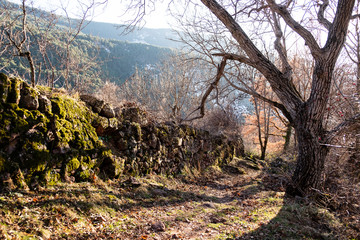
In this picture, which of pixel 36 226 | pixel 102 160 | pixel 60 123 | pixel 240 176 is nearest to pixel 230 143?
pixel 240 176

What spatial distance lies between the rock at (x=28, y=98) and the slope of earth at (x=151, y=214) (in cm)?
131

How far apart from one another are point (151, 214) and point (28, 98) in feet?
9.27

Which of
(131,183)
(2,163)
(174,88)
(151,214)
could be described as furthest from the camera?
(174,88)

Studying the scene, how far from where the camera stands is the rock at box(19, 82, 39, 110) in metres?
3.29

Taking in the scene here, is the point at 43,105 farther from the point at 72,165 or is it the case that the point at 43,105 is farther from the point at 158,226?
Result: the point at 158,226

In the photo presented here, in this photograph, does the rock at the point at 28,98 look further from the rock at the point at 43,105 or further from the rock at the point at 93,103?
the rock at the point at 93,103

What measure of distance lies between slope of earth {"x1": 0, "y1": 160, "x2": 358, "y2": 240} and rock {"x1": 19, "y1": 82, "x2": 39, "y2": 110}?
1311mm

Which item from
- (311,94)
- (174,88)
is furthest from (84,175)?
(174,88)

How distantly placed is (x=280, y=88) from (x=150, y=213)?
13.4ft

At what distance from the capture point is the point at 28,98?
3.33 m

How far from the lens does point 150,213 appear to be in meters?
3.91

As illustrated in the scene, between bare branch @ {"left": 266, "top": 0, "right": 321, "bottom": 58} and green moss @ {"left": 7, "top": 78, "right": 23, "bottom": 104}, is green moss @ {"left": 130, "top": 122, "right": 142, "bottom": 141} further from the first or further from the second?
bare branch @ {"left": 266, "top": 0, "right": 321, "bottom": 58}

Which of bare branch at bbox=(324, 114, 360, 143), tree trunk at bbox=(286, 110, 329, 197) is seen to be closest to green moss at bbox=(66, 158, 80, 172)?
tree trunk at bbox=(286, 110, 329, 197)

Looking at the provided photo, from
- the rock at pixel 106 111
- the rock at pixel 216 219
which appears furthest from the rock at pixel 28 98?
the rock at pixel 216 219
